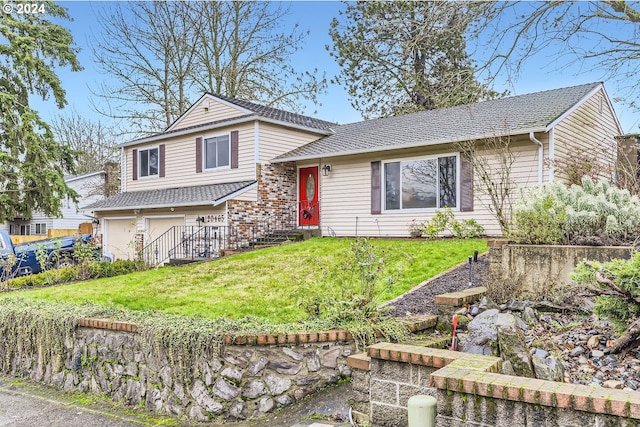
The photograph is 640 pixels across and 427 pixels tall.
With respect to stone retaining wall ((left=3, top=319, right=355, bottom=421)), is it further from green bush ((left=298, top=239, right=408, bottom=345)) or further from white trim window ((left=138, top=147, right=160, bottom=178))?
white trim window ((left=138, top=147, right=160, bottom=178))

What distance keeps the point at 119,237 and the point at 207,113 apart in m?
5.59

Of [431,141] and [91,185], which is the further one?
[91,185]

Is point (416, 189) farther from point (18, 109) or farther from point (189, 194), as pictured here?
point (18, 109)

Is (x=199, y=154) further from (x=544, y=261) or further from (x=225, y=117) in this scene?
(x=544, y=261)

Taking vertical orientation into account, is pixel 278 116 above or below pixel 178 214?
above

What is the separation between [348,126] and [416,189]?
228 inches

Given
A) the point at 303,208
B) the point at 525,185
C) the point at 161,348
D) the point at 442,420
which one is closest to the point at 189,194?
the point at 303,208

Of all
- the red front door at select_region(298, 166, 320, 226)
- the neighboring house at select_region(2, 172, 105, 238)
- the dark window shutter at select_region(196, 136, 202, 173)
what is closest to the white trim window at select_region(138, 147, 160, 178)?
the dark window shutter at select_region(196, 136, 202, 173)

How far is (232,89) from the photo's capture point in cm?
2253

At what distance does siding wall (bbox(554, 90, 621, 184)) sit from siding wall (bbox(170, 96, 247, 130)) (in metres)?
9.39

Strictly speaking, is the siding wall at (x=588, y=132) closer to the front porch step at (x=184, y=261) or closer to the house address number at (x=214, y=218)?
the house address number at (x=214, y=218)

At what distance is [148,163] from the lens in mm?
18547

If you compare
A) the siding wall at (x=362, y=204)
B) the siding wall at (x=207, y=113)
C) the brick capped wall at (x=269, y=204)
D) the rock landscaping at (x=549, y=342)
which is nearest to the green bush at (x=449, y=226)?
the siding wall at (x=362, y=204)

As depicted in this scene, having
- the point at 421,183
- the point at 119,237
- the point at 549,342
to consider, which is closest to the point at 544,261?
the point at 549,342
